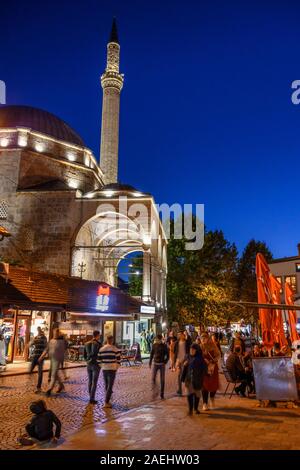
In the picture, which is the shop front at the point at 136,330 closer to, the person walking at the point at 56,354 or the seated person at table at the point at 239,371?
the person walking at the point at 56,354

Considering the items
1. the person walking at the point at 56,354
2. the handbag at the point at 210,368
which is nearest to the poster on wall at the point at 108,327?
the person walking at the point at 56,354

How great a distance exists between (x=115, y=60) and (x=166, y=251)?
2202cm

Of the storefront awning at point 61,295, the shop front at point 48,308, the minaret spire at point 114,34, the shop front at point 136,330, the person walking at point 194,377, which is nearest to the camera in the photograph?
the person walking at point 194,377

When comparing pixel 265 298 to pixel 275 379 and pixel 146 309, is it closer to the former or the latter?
pixel 275 379

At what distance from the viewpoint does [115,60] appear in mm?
45688

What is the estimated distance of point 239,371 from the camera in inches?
413

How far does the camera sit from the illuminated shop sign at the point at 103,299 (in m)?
22.5

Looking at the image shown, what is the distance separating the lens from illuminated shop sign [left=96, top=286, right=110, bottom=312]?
22.5m

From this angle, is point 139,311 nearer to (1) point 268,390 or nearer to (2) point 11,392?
(2) point 11,392

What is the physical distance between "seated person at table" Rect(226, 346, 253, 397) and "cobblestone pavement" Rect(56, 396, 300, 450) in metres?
1.81

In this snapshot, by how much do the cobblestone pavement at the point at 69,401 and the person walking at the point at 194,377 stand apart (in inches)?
57.5

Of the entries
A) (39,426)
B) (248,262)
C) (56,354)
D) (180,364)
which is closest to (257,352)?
(180,364)
